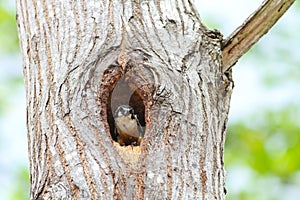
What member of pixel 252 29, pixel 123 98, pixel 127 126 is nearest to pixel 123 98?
pixel 123 98

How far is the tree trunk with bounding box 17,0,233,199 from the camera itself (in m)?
1.91

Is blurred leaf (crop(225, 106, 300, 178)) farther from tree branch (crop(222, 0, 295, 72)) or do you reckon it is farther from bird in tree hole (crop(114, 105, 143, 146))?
bird in tree hole (crop(114, 105, 143, 146))

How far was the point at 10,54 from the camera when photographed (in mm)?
6641

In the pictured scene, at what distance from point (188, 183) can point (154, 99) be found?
0.31 meters

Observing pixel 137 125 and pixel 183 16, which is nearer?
pixel 137 125

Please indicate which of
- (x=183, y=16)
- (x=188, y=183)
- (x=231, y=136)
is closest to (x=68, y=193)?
(x=188, y=183)

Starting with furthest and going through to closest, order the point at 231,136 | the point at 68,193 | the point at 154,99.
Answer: the point at 231,136 < the point at 154,99 < the point at 68,193

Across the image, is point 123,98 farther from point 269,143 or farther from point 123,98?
point 269,143

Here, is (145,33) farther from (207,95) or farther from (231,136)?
(231,136)

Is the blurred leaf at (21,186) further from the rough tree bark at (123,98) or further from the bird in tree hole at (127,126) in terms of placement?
the bird in tree hole at (127,126)

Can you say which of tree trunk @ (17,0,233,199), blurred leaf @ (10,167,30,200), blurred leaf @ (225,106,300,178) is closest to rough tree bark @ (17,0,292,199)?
tree trunk @ (17,0,233,199)

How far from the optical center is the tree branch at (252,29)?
7.75 ft

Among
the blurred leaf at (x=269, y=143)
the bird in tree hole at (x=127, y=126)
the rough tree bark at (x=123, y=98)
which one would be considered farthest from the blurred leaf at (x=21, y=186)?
the bird in tree hole at (x=127, y=126)

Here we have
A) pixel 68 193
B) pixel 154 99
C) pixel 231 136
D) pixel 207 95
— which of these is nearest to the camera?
pixel 68 193
